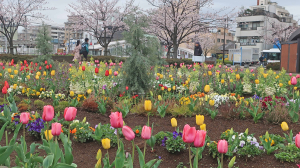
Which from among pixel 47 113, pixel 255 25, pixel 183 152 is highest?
pixel 255 25

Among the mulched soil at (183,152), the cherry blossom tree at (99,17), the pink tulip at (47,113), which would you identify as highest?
the cherry blossom tree at (99,17)

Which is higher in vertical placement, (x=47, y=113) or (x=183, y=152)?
(x=47, y=113)

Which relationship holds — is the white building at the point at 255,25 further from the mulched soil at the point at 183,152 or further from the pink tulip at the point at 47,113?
the pink tulip at the point at 47,113

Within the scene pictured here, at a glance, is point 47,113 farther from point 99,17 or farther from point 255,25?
point 255,25

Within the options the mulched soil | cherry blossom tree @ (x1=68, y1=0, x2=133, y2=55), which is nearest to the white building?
cherry blossom tree @ (x1=68, y1=0, x2=133, y2=55)

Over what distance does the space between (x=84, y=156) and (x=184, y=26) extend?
68.6ft

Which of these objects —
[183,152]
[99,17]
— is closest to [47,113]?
[183,152]

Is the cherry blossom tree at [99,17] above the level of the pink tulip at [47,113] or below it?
above

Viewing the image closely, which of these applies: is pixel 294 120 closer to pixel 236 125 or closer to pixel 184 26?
pixel 236 125

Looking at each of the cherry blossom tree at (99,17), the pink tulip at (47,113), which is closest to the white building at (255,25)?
the cherry blossom tree at (99,17)

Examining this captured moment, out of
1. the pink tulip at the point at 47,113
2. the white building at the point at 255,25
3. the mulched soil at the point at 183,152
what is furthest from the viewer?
the white building at the point at 255,25

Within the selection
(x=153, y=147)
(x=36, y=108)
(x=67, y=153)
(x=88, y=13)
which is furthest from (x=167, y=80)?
(x=88, y=13)

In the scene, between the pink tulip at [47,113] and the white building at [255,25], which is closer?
the pink tulip at [47,113]

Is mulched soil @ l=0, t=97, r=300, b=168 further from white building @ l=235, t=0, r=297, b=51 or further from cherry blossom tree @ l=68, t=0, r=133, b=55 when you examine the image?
white building @ l=235, t=0, r=297, b=51
